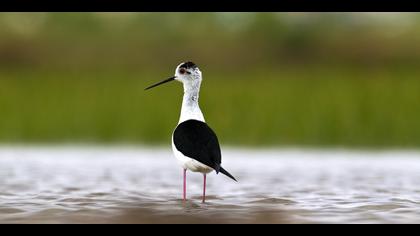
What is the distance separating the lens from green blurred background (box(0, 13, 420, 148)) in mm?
18219

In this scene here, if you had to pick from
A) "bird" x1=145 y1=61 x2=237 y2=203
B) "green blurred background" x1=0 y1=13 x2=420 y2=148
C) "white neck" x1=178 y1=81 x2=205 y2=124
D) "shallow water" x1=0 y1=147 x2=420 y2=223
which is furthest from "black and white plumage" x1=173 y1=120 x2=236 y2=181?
"green blurred background" x1=0 y1=13 x2=420 y2=148

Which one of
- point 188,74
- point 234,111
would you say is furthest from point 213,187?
point 234,111

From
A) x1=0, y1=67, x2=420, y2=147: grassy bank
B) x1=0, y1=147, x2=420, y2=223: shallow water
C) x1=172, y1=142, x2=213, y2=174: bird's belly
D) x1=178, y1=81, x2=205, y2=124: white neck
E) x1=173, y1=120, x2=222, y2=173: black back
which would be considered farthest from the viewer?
x1=0, y1=67, x2=420, y2=147: grassy bank

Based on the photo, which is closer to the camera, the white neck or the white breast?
the white breast

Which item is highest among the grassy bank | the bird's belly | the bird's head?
the grassy bank

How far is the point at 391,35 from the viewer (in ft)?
117

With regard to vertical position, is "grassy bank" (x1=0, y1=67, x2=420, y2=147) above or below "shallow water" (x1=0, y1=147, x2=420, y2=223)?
above

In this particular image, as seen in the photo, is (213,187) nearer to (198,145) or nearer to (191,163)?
(191,163)

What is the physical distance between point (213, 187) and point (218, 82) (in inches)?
503

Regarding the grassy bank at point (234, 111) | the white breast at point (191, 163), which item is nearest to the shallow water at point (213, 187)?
the white breast at point (191, 163)

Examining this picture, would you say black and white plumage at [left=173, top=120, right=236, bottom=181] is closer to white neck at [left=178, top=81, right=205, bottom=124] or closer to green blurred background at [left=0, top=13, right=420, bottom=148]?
white neck at [left=178, top=81, right=205, bottom=124]

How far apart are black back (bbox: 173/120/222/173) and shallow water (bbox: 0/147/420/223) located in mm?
449

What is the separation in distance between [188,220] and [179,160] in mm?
1541

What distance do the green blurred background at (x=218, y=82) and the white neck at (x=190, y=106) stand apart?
728cm
